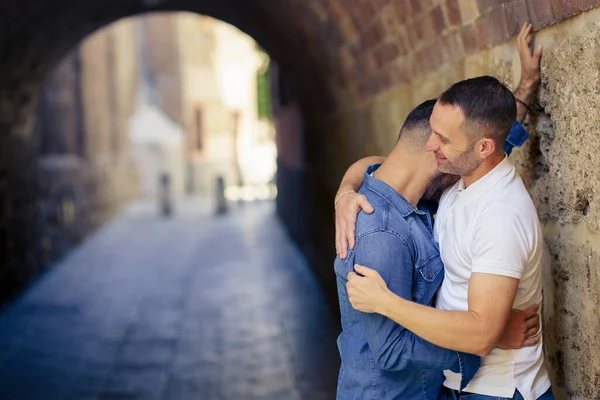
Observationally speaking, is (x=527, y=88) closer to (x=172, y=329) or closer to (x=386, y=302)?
(x=386, y=302)

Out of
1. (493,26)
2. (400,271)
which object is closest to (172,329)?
(493,26)

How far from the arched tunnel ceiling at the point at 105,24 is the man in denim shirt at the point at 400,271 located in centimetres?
306

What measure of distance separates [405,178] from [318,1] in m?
2.92

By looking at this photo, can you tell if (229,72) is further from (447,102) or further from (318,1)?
(447,102)

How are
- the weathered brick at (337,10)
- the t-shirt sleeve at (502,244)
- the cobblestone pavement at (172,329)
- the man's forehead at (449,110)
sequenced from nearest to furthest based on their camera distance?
1. the t-shirt sleeve at (502,244)
2. the man's forehead at (449,110)
3. the weathered brick at (337,10)
4. the cobblestone pavement at (172,329)

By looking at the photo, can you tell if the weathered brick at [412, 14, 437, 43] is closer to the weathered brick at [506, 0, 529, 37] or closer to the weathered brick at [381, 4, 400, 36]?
the weathered brick at [381, 4, 400, 36]

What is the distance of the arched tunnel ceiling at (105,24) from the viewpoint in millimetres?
5508

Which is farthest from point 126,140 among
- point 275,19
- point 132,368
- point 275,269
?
point 132,368

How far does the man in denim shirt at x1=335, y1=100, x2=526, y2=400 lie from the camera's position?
66.9 inches

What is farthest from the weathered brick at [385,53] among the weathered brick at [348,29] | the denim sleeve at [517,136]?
the denim sleeve at [517,136]

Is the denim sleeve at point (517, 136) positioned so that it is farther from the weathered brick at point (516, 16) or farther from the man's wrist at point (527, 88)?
the weathered brick at point (516, 16)

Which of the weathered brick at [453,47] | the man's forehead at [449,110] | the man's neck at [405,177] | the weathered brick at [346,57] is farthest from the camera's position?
the weathered brick at [346,57]

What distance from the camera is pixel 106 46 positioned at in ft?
46.1

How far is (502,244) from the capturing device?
155 centimetres
